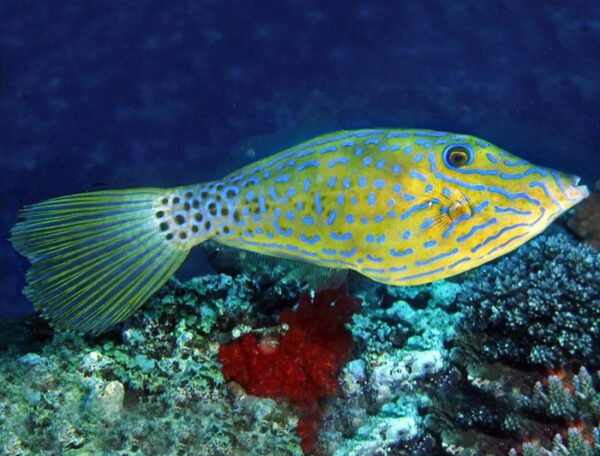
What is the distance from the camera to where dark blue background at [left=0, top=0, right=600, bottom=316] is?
6.18 meters

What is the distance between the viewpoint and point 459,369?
3871 millimetres

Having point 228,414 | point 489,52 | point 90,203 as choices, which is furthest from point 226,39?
point 228,414

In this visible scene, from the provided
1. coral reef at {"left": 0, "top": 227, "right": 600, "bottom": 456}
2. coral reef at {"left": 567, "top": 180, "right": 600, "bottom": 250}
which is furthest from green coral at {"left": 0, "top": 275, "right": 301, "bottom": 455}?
coral reef at {"left": 567, "top": 180, "right": 600, "bottom": 250}

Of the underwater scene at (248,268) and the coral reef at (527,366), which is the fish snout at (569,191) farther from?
the coral reef at (527,366)

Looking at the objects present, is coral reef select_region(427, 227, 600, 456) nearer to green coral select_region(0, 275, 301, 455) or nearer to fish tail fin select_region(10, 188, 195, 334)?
green coral select_region(0, 275, 301, 455)

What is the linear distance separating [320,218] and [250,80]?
4.68 meters

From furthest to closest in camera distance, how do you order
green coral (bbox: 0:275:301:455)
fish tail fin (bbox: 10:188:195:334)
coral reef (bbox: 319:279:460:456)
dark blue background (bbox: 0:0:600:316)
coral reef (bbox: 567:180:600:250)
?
coral reef (bbox: 567:180:600:250), dark blue background (bbox: 0:0:600:316), coral reef (bbox: 319:279:460:456), green coral (bbox: 0:275:301:455), fish tail fin (bbox: 10:188:195:334)

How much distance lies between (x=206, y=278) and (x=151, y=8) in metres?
4.06

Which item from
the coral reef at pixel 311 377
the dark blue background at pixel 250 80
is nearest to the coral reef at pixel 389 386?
the coral reef at pixel 311 377

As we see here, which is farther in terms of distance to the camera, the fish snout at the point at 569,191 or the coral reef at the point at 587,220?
the coral reef at the point at 587,220

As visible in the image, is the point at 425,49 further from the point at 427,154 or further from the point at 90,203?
the point at 90,203

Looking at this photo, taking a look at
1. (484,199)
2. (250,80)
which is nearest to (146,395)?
(484,199)

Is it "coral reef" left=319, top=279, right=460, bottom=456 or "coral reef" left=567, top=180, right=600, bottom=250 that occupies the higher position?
"coral reef" left=319, top=279, right=460, bottom=456

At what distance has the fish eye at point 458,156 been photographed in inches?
104
